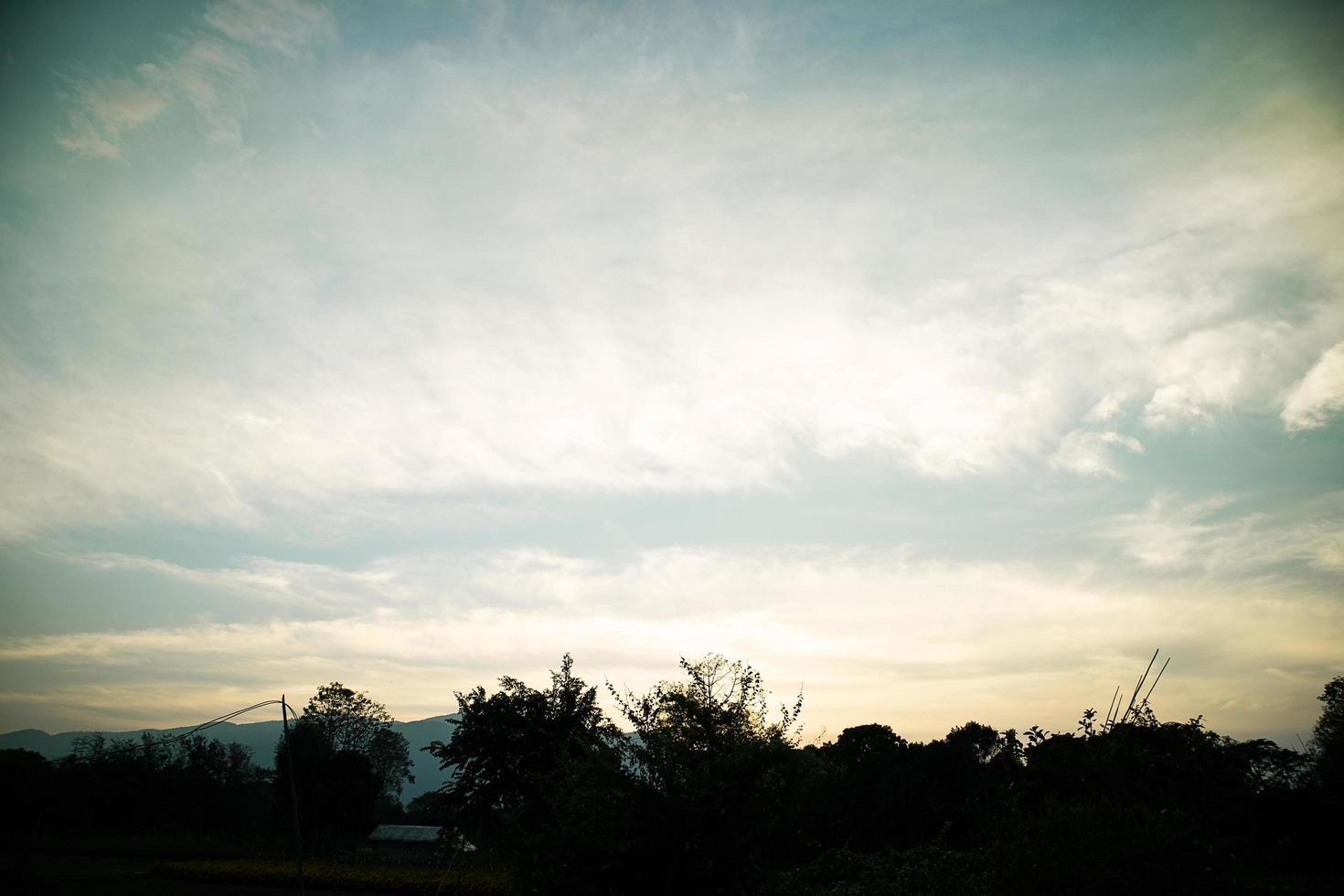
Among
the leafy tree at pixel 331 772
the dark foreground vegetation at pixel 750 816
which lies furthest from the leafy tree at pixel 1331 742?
the leafy tree at pixel 331 772

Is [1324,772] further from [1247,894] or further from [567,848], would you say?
[567,848]

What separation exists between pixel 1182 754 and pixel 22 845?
58193 mm

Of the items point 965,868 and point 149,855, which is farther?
point 149,855

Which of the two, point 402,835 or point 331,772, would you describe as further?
point 402,835

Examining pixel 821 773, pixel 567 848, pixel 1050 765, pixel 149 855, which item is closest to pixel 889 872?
pixel 1050 765

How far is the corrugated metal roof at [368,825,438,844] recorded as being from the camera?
8656 centimetres

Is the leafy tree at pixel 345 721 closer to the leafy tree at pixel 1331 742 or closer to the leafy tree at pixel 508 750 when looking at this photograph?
the leafy tree at pixel 508 750

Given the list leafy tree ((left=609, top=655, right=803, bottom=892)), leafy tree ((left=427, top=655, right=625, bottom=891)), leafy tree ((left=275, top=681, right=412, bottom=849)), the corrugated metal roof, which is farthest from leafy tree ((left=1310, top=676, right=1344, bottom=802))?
the corrugated metal roof

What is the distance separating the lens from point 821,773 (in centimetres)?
2225

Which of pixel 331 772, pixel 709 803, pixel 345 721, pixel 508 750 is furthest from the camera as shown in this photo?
pixel 345 721

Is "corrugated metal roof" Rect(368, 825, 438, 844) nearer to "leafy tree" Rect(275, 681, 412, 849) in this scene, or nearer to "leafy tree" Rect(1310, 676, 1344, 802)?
"leafy tree" Rect(275, 681, 412, 849)

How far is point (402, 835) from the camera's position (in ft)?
300

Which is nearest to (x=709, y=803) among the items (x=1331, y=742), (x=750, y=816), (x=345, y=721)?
(x=750, y=816)

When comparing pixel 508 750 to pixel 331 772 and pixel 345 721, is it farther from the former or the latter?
pixel 345 721
